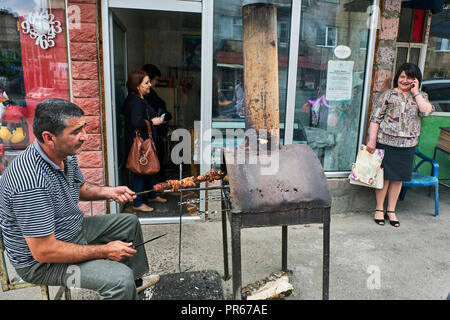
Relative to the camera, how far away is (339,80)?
4.84 m

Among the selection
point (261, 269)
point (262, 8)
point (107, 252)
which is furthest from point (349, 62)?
point (107, 252)

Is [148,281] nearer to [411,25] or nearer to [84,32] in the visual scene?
[84,32]

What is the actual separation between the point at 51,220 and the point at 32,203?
15cm

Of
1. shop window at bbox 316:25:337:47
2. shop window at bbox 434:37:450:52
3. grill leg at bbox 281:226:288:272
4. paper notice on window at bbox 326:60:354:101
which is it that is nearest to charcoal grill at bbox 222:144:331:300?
grill leg at bbox 281:226:288:272

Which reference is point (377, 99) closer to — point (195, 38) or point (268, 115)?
point (268, 115)

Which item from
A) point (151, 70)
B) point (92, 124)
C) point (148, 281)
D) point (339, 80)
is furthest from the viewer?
point (151, 70)

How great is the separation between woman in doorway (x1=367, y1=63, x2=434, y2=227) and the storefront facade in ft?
1.08

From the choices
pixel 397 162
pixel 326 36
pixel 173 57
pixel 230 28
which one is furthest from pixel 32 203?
pixel 173 57

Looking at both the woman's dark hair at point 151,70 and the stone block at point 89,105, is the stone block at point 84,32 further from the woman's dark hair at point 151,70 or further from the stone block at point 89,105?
the woman's dark hair at point 151,70

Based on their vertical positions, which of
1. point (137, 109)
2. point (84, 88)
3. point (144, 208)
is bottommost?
point (144, 208)

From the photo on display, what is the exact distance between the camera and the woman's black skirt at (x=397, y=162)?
4562 millimetres

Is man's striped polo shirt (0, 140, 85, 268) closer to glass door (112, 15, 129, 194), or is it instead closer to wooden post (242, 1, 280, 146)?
wooden post (242, 1, 280, 146)

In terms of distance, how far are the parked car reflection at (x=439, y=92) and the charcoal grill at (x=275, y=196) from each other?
4.98m

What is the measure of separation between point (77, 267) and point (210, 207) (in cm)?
261
